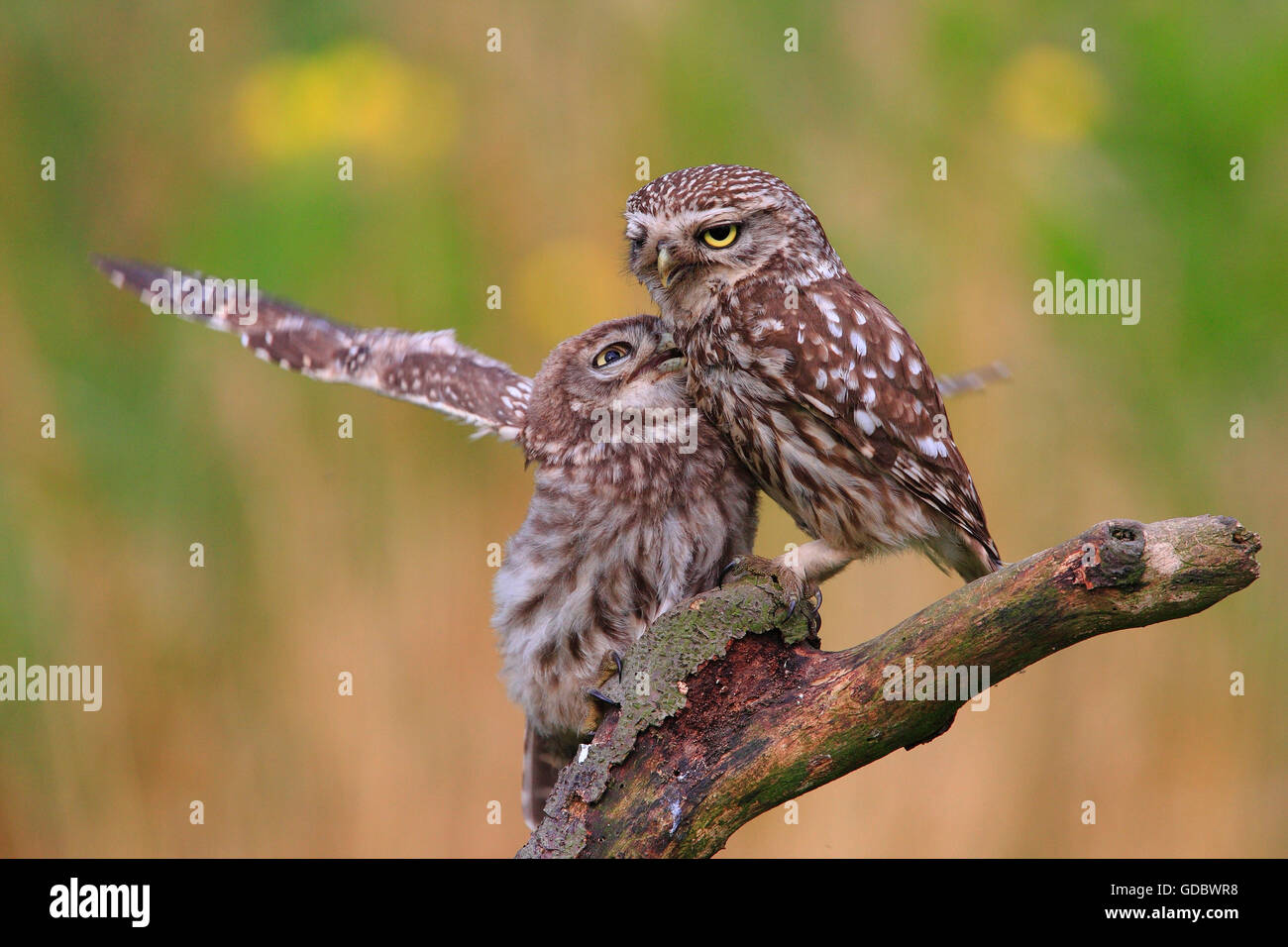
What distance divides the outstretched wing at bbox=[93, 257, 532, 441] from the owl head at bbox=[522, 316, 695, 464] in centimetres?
51

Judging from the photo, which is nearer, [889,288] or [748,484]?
[748,484]

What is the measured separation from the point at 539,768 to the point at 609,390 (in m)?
1.17

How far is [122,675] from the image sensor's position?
14.2ft

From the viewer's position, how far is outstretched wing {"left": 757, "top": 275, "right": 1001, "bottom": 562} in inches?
112

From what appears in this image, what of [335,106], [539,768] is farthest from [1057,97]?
[539,768]

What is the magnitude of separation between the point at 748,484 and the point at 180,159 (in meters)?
2.65

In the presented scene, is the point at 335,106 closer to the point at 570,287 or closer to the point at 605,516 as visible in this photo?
the point at 570,287

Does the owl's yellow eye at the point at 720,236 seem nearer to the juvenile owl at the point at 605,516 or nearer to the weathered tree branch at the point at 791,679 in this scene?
the juvenile owl at the point at 605,516

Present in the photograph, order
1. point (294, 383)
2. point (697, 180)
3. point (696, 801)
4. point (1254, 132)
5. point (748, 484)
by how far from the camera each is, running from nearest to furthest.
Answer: point (696, 801), point (697, 180), point (748, 484), point (1254, 132), point (294, 383)

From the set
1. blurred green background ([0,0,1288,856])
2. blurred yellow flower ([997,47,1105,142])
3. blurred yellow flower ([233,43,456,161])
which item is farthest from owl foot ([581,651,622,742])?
blurred yellow flower ([997,47,1105,142])

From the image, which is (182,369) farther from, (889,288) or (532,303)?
(889,288)

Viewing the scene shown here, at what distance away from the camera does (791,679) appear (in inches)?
94.3

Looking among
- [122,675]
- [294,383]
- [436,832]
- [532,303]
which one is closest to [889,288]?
[532,303]

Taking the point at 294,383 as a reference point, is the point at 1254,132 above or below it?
above
